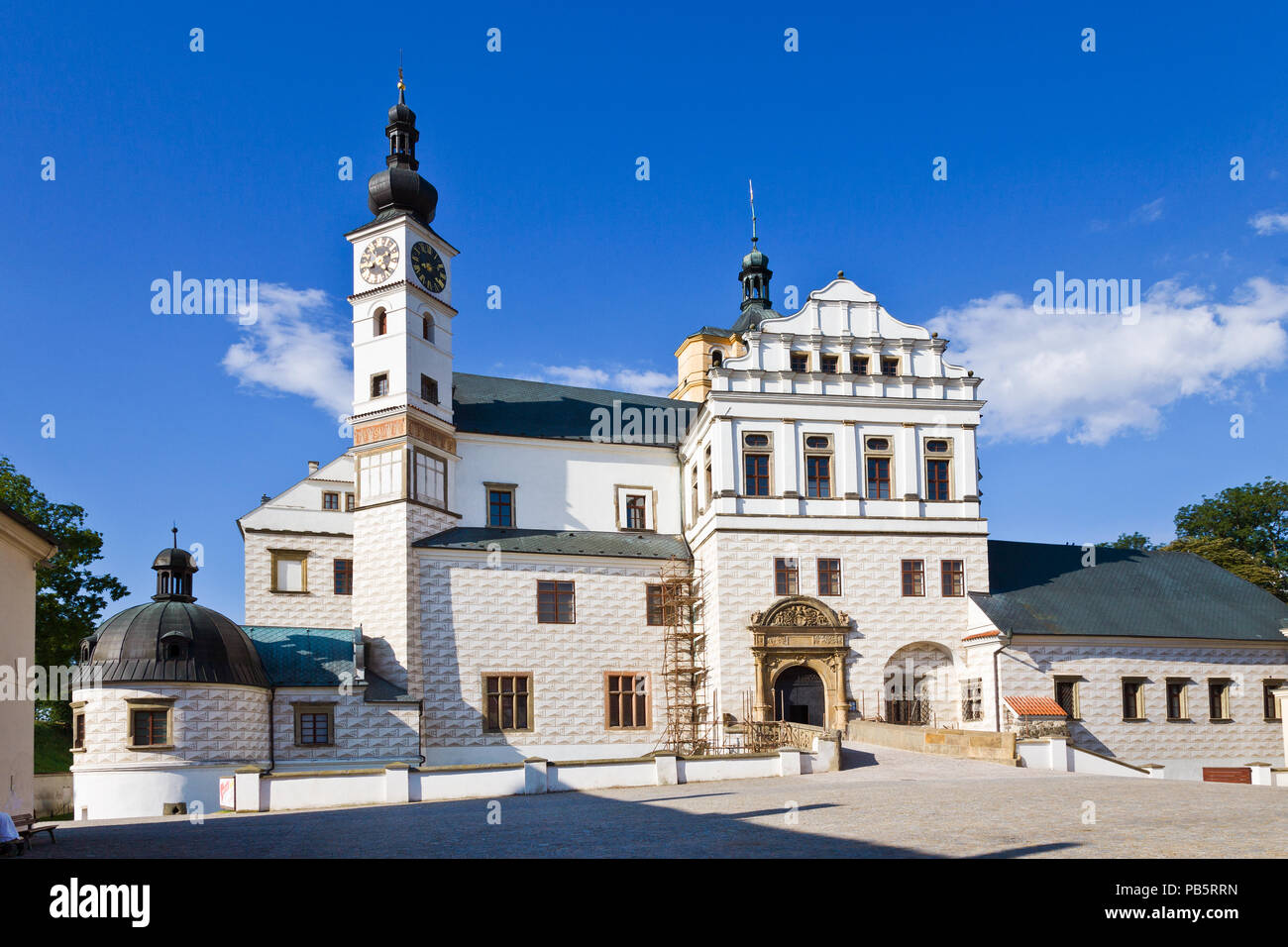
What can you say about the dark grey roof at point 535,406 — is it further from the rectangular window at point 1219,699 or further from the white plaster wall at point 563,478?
the rectangular window at point 1219,699

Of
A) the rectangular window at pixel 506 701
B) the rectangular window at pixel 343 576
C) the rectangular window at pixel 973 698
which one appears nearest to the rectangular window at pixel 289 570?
the rectangular window at pixel 343 576

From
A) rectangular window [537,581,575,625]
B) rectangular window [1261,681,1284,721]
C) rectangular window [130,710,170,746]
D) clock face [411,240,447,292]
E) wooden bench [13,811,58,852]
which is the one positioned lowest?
rectangular window [1261,681,1284,721]

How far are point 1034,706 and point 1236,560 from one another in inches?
986

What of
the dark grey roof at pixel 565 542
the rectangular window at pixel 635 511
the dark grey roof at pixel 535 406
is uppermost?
the dark grey roof at pixel 535 406

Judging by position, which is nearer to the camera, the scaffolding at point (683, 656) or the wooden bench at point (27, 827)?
the wooden bench at point (27, 827)

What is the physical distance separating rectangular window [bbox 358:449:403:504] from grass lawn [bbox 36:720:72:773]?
20868mm

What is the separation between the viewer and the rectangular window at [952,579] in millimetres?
34531

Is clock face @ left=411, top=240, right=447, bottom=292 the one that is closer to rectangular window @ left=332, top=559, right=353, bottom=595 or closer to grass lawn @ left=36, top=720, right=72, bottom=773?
rectangular window @ left=332, top=559, right=353, bottom=595

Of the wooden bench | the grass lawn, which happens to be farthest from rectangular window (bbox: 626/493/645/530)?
the grass lawn

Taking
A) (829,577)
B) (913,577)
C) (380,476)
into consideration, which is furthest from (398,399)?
(913,577)

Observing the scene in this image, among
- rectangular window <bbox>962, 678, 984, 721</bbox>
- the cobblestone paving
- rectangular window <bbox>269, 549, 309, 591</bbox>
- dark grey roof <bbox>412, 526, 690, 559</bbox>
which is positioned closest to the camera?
the cobblestone paving

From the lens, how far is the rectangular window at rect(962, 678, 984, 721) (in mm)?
33031

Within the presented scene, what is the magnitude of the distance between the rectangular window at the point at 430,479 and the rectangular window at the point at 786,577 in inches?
408
